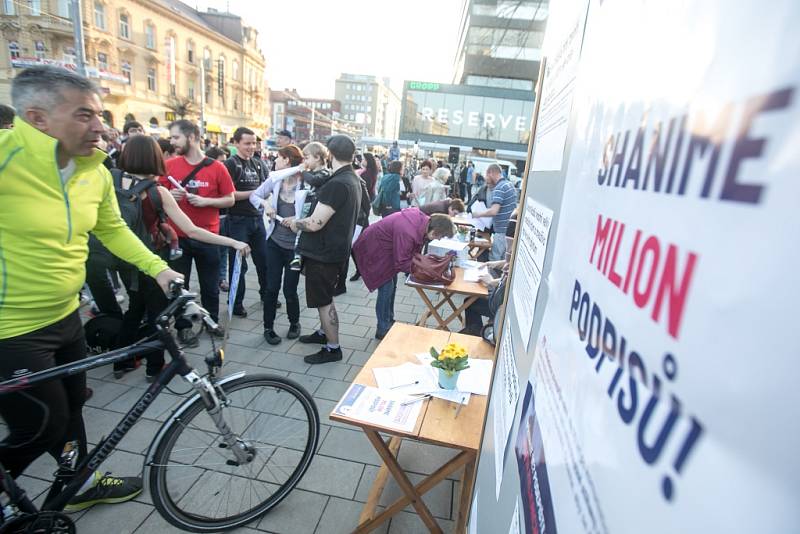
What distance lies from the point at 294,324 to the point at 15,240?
2808 mm

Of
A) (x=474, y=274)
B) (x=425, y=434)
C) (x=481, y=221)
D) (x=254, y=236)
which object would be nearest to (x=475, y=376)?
(x=425, y=434)

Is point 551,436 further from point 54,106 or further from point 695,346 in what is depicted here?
point 54,106

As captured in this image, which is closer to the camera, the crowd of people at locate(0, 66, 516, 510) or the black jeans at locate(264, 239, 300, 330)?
the crowd of people at locate(0, 66, 516, 510)

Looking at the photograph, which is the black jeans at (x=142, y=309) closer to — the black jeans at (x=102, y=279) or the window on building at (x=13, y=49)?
the black jeans at (x=102, y=279)

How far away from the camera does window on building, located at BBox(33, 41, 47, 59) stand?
30.8m

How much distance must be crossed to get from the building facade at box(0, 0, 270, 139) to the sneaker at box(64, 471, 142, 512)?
2489 centimetres

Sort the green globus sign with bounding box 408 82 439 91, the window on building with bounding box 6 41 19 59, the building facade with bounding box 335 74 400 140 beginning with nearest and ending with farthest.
→ 1. the window on building with bounding box 6 41 19 59
2. the green globus sign with bounding box 408 82 439 91
3. the building facade with bounding box 335 74 400 140

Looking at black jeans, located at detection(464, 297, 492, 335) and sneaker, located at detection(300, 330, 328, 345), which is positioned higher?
black jeans, located at detection(464, 297, 492, 335)

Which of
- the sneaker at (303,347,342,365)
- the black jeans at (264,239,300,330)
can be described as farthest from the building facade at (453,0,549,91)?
the sneaker at (303,347,342,365)

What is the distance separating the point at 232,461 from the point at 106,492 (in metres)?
0.64

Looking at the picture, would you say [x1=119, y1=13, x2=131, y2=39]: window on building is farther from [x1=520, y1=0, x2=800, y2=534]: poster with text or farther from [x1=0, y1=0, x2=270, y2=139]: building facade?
[x1=520, y1=0, x2=800, y2=534]: poster with text

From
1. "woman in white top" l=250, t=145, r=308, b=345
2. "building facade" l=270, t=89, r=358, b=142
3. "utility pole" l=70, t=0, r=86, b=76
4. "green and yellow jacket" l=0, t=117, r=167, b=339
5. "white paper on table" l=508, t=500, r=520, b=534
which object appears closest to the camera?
"white paper on table" l=508, t=500, r=520, b=534

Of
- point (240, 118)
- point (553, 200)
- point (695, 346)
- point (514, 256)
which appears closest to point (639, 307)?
point (695, 346)

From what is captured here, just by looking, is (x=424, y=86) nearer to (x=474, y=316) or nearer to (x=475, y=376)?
(x=474, y=316)
